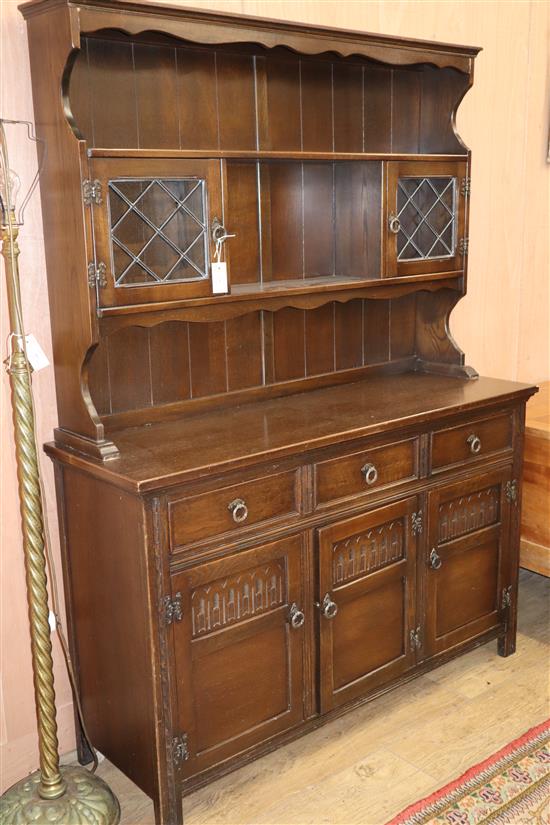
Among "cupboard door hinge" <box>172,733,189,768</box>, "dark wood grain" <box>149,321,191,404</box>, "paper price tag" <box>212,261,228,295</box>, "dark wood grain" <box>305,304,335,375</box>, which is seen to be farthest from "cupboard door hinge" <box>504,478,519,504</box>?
"cupboard door hinge" <box>172,733,189,768</box>

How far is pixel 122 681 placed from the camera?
2.18m

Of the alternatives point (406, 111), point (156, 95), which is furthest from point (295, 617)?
point (406, 111)

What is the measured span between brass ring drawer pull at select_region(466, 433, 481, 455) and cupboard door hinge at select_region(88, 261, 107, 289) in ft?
4.01

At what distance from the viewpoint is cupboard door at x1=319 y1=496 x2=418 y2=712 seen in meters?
2.37

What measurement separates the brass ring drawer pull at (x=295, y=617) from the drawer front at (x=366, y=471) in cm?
28

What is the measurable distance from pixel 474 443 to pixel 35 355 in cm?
132

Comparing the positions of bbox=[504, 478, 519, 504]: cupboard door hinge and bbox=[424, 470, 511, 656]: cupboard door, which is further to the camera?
bbox=[504, 478, 519, 504]: cupboard door hinge

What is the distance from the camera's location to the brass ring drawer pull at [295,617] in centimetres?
229

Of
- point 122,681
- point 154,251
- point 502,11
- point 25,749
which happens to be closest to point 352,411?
point 154,251

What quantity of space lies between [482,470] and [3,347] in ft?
4.77

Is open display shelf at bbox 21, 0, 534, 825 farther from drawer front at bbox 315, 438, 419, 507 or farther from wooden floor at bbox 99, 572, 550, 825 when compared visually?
wooden floor at bbox 99, 572, 550, 825

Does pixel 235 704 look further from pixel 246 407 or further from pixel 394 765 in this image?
pixel 246 407

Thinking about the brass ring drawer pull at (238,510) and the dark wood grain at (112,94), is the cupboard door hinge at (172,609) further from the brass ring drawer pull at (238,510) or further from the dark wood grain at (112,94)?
the dark wood grain at (112,94)

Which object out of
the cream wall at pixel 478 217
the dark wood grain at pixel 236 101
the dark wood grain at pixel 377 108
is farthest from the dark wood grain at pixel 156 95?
the dark wood grain at pixel 377 108
